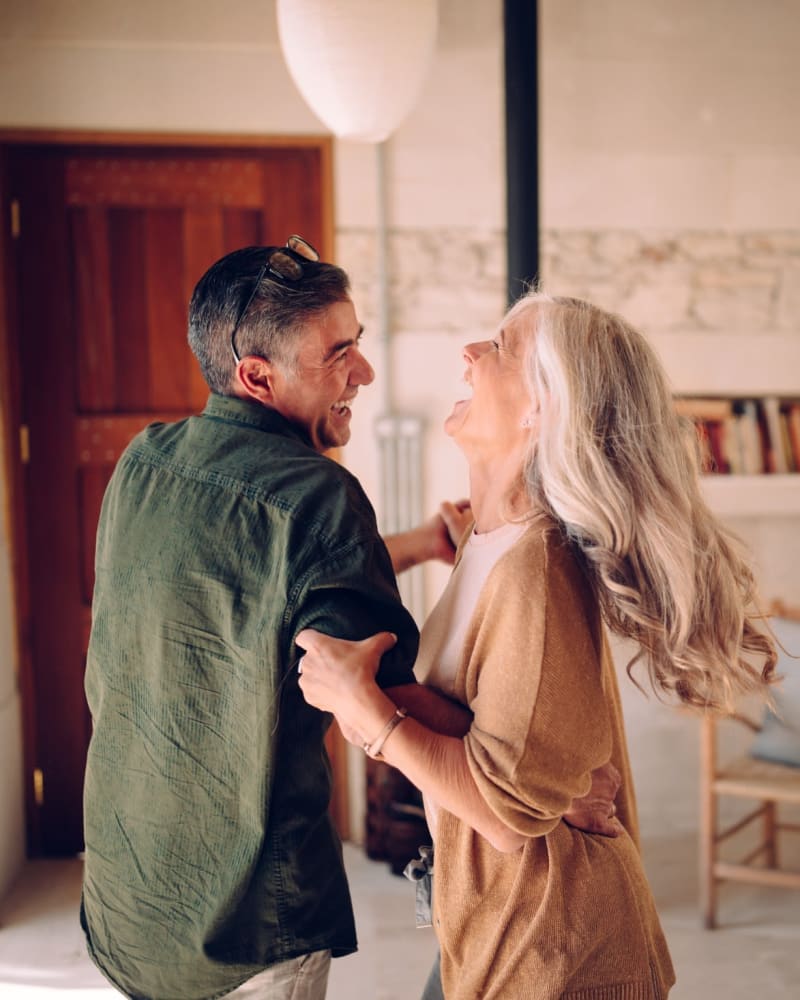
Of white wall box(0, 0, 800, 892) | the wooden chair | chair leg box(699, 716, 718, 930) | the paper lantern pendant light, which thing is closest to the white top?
the paper lantern pendant light

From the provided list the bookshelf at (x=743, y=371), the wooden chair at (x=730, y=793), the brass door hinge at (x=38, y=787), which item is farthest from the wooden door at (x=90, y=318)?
the wooden chair at (x=730, y=793)

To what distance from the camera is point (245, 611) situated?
127cm

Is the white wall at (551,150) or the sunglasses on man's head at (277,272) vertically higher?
the white wall at (551,150)

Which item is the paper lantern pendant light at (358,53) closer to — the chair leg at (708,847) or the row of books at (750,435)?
the row of books at (750,435)

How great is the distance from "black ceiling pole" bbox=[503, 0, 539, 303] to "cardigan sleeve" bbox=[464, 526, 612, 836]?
6.33ft

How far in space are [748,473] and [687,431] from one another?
8.41 feet

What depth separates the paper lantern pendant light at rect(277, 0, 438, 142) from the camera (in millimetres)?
2424

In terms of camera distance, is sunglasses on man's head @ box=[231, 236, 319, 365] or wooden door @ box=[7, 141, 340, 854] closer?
sunglasses on man's head @ box=[231, 236, 319, 365]

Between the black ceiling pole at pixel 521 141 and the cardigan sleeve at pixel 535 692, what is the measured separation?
193 cm

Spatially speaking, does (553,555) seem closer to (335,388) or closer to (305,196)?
(335,388)

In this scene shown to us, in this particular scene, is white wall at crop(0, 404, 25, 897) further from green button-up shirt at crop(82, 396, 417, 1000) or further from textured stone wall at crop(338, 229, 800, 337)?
green button-up shirt at crop(82, 396, 417, 1000)

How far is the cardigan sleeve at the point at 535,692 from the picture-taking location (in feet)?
4.27

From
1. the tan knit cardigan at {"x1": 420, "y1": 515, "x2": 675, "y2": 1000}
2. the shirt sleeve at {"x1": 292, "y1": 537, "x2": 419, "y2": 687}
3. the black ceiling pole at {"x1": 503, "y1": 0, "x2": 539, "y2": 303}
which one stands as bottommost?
the tan knit cardigan at {"x1": 420, "y1": 515, "x2": 675, "y2": 1000}

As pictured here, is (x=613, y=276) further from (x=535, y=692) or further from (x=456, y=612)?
(x=535, y=692)
